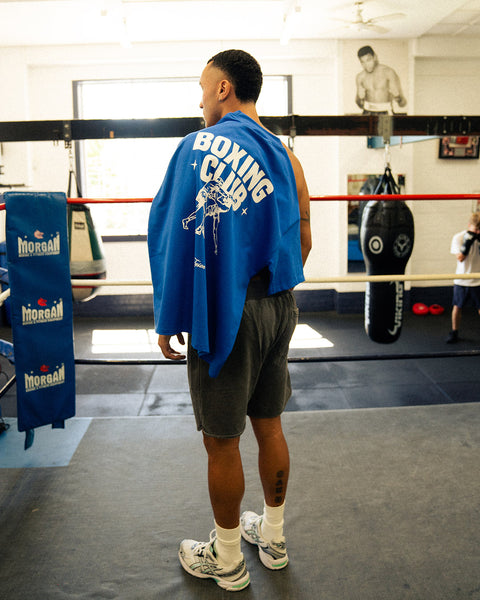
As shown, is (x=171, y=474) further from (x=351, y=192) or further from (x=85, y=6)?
(x=351, y=192)

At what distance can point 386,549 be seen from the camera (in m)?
1.35

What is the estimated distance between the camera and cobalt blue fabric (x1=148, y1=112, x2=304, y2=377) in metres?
1.01

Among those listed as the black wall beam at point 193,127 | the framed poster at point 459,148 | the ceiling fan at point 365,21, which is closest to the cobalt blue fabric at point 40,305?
the black wall beam at point 193,127

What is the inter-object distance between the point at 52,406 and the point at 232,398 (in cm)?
99

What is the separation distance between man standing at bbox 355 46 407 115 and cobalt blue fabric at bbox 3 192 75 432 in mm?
4546

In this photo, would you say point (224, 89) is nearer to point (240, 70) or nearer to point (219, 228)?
point (240, 70)

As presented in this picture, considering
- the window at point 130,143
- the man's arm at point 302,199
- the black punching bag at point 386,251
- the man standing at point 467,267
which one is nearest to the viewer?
the man's arm at point 302,199

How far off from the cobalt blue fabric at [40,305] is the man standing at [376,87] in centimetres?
455

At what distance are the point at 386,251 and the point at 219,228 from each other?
1706 mm

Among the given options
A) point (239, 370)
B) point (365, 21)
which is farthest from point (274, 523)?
point (365, 21)

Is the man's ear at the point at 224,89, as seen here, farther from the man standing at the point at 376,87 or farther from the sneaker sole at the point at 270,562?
the man standing at the point at 376,87

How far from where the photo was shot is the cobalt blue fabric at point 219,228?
101 centimetres

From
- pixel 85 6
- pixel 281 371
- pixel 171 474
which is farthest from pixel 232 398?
pixel 85 6

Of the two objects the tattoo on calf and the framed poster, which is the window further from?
the tattoo on calf
